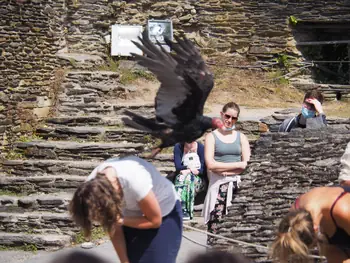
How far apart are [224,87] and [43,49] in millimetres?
3772

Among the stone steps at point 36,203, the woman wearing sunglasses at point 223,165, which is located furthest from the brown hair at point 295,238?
the stone steps at point 36,203

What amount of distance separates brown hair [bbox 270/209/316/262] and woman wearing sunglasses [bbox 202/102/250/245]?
2.64 m

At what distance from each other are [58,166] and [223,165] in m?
3.76

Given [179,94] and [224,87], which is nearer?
[179,94]

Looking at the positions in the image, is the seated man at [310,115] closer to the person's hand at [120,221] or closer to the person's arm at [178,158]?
the person's arm at [178,158]

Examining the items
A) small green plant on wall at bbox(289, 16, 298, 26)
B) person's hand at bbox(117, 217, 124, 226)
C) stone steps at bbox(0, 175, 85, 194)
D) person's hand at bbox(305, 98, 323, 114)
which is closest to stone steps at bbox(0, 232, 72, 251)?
stone steps at bbox(0, 175, 85, 194)

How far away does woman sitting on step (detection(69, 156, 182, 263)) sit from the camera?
3.49m

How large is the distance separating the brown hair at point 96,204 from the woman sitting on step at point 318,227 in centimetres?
86

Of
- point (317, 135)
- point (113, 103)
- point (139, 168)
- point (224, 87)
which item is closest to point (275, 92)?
point (224, 87)

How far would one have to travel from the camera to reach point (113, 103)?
41.2 feet

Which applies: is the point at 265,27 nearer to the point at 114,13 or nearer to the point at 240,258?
the point at 114,13

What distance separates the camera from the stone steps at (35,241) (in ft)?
25.1

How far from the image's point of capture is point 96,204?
3.46 metres

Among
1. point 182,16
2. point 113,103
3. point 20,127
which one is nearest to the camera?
point 20,127
